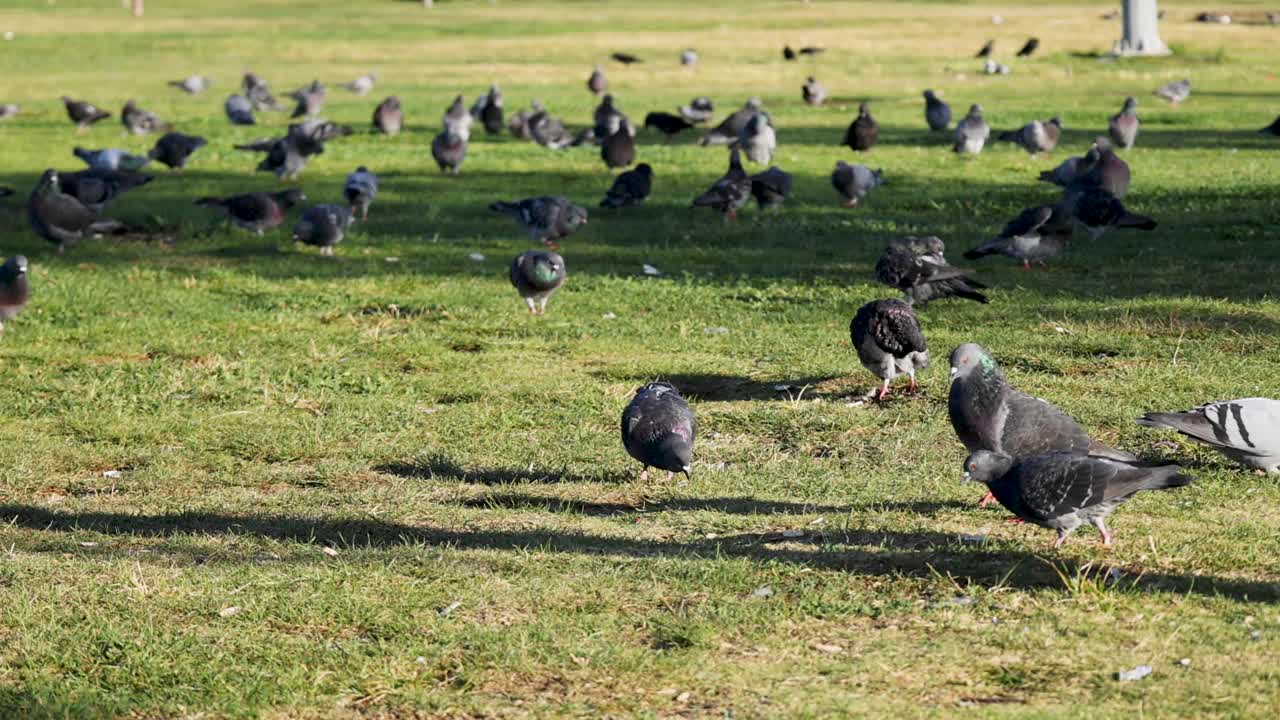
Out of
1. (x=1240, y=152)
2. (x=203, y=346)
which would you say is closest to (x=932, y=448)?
(x=203, y=346)

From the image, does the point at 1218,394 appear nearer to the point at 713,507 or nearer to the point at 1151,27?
the point at 713,507

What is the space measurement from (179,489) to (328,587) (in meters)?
2.62

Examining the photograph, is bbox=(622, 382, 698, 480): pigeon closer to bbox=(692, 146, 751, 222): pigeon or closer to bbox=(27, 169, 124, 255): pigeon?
bbox=(692, 146, 751, 222): pigeon

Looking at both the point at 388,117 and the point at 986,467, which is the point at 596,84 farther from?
the point at 986,467

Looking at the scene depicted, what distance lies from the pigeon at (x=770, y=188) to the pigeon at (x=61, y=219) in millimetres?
7860

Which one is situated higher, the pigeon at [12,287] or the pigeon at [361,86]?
the pigeon at [12,287]

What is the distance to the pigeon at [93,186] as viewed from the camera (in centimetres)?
2005

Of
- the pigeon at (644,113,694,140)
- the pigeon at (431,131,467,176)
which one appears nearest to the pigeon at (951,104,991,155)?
the pigeon at (644,113,694,140)

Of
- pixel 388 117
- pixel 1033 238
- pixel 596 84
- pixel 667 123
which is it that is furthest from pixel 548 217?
pixel 596 84

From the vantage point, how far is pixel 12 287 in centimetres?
1371

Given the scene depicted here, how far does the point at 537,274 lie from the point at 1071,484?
7569 millimetres

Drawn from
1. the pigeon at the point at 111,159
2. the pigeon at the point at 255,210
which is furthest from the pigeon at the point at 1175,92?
the pigeon at the point at 255,210

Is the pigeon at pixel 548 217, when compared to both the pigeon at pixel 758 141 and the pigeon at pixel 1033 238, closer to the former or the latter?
the pigeon at pixel 1033 238

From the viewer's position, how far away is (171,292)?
51.4 ft
